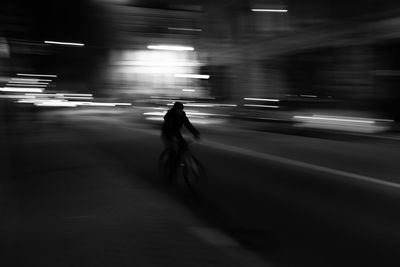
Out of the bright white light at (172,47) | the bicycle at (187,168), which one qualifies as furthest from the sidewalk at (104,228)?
the bright white light at (172,47)

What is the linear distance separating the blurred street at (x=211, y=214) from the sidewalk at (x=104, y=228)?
1cm

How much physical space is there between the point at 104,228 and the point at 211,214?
151 cm

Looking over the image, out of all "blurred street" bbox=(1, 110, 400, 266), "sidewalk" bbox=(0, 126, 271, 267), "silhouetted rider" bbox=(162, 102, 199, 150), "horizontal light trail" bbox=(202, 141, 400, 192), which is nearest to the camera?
"sidewalk" bbox=(0, 126, 271, 267)

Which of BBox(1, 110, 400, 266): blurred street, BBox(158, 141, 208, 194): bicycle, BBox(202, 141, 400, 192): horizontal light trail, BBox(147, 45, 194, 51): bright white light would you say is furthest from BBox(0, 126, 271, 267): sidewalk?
BBox(147, 45, 194, 51): bright white light

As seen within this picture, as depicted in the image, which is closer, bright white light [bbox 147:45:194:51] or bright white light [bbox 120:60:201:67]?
bright white light [bbox 120:60:201:67]

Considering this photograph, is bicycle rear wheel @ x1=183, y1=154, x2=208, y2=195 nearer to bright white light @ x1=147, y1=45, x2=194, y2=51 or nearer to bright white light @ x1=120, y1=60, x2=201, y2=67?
bright white light @ x1=120, y1=60, x2=201, y2=67

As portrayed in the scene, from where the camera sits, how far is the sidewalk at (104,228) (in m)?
4.40

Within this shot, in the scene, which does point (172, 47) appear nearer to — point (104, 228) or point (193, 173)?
point (193, 173)

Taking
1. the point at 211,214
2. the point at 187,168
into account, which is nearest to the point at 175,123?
the point at 187,168

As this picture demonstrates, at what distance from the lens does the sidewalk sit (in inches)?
173

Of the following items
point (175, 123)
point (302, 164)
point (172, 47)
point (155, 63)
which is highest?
point (172, 47)

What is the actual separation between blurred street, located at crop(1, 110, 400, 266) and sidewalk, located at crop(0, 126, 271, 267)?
0.04ft

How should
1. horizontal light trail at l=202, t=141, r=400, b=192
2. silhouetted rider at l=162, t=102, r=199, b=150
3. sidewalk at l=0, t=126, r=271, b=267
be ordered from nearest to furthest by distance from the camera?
sidewalk at l=0, t=126, r=271, b=267 → silhouetted rider at l=162, t=102, r=199, b=150 → horizontal light trail at l=202, t=141, r=400, b=192

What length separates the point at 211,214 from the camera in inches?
255
